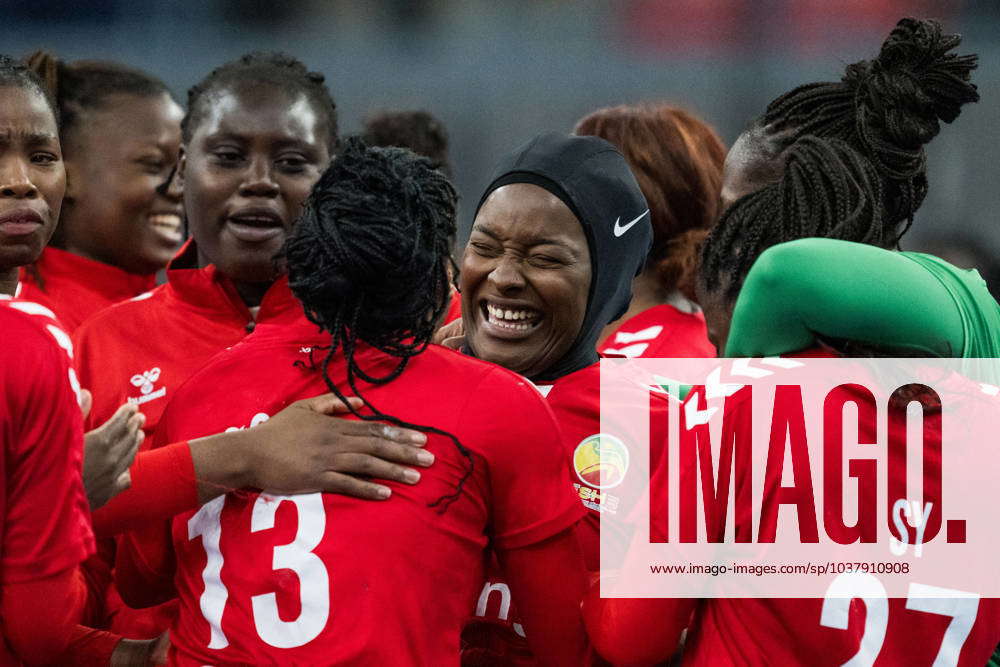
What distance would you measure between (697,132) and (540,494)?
1.76m

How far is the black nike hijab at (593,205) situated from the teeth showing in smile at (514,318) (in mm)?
104

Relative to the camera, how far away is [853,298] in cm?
166

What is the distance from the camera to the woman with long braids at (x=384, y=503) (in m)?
1.73

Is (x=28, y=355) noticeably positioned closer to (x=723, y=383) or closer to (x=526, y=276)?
(x=526, y=276)

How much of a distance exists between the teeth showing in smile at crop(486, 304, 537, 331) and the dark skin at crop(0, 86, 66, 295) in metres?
0.81

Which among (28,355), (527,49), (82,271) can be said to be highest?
(28,355)

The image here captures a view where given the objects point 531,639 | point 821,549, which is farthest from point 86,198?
point 821,549

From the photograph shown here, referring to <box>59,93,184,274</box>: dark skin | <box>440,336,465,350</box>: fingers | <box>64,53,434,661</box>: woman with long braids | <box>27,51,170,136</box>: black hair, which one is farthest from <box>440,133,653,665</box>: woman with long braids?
Answer: <box>27,51,170,136</box>: black hair

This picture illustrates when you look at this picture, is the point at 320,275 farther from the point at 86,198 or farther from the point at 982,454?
the point at 86,198

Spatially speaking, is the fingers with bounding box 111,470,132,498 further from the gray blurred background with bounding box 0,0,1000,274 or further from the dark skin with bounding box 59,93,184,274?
the gray blurred background with bounding box 0,0,1000,274

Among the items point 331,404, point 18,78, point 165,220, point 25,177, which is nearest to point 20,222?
point 25,177

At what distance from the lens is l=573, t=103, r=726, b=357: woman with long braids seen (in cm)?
315

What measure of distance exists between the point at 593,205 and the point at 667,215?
979 millimetres

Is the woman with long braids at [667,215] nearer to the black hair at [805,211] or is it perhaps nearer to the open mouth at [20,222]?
the black hair at [805,211]
